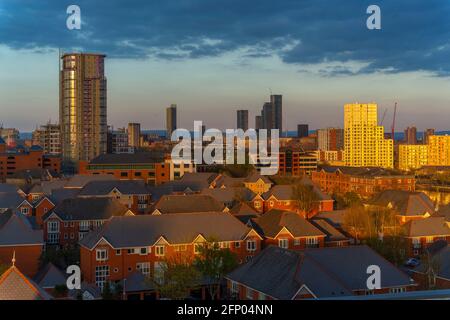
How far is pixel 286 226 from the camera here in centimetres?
1391

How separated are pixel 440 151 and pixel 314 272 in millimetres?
46188

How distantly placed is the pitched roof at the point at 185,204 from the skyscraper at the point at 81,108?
27.2m

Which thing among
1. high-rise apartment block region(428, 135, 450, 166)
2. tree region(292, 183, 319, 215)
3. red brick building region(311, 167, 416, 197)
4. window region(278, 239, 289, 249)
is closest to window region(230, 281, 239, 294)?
window region(278, 239, 289, 249)

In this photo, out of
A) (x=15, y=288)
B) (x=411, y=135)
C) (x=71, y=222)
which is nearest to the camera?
(x=15, y=288)

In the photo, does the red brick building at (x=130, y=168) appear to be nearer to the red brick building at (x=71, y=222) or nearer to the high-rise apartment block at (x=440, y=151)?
the red brick building at (x=71, y=222)

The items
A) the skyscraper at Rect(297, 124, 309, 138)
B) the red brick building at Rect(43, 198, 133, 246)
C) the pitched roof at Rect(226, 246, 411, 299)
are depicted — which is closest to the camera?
the pitched roof at Rect(226, 246, 411, 299)

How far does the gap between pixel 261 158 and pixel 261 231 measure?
78.6 feet

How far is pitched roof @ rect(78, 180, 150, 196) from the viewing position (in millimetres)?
20688

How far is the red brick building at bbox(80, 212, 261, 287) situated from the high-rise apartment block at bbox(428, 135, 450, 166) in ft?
137

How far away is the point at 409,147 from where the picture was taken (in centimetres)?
5178

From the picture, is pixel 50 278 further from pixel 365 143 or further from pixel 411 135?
pixel 411 135

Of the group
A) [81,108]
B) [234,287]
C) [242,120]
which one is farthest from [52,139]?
[234,287]

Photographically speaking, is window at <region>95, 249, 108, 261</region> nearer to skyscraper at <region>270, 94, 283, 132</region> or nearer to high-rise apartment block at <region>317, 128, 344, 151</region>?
skyscraper at <region>270, 94, 283, 132</region>

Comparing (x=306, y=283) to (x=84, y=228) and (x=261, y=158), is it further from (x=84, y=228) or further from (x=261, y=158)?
(x=261, y=158)
